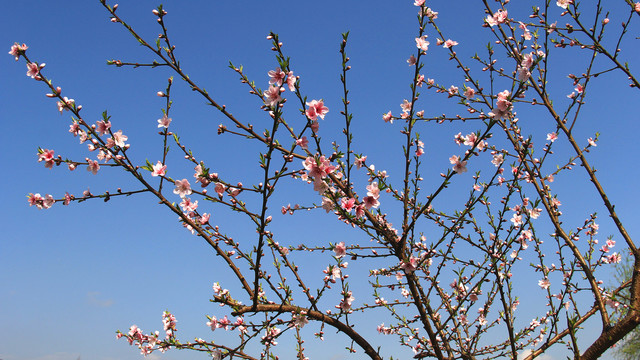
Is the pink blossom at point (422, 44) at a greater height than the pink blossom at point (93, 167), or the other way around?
the pink blossom at point (422, 44)

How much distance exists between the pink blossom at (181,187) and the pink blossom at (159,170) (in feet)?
0.41

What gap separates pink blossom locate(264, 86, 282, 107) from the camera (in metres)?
2.28

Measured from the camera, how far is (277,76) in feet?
7.76

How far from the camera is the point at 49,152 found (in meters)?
3.12

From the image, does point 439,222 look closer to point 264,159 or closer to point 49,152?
point 264,159

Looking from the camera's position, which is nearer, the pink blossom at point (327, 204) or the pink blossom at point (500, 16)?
the pink blossom at point (327, 204)

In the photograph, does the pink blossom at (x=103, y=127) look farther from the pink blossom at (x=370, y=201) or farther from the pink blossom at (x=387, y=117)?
the pink blossom at (x=387, y=117)

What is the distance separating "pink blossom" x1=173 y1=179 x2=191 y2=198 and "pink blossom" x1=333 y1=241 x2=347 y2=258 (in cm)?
137

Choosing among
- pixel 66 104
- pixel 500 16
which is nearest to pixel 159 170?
pixel 66 104

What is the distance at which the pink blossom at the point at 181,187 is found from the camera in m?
2.80

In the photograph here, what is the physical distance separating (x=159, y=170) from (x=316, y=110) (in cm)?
127

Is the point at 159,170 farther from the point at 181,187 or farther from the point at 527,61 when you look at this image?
the point at 527,61

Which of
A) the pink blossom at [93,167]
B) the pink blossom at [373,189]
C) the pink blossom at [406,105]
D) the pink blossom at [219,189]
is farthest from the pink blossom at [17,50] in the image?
the pink blossom at [406,105]

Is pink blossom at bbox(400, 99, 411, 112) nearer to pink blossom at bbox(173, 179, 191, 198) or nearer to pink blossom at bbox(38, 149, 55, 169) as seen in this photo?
pink blossom at bbox(173, 179, 191, 198)
